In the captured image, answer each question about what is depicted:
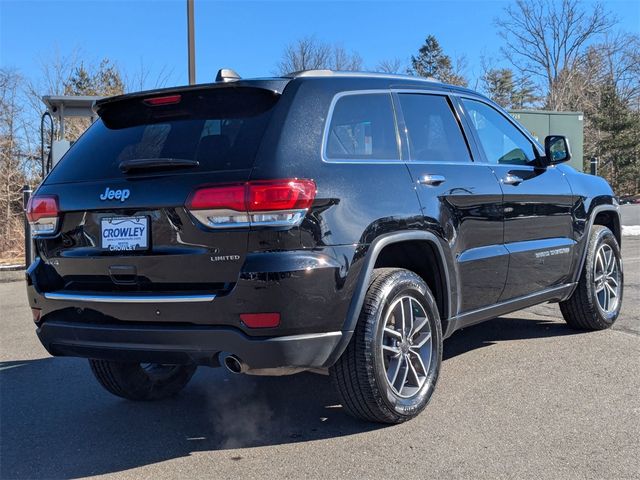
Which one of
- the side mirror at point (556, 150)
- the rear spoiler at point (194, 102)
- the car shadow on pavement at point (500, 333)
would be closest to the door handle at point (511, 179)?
the side mirror at point (556, 150)

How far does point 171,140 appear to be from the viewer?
3402 millimetres

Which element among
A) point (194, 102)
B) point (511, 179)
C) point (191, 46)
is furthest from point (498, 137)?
point (191, 46)

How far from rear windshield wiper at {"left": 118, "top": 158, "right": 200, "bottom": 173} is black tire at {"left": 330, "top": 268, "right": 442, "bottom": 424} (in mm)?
1145

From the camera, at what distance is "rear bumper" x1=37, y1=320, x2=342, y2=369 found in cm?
297

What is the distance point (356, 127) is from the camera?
11.8 ft

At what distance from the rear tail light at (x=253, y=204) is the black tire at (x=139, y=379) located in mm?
1592

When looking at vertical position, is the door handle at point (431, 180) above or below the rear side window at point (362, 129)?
below

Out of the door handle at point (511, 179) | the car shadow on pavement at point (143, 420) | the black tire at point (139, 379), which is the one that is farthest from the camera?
the door handle at point (511, 179)

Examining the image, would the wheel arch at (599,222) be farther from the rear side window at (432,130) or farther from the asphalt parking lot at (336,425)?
the rear side window at (432,130)

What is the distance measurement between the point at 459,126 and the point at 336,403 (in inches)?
80.5

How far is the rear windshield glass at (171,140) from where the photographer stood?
3.16 meters

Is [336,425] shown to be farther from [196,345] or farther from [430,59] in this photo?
[430,59]

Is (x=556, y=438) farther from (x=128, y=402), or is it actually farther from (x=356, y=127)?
(x=128, y=402)

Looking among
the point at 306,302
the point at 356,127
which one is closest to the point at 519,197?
the point at 356,127
